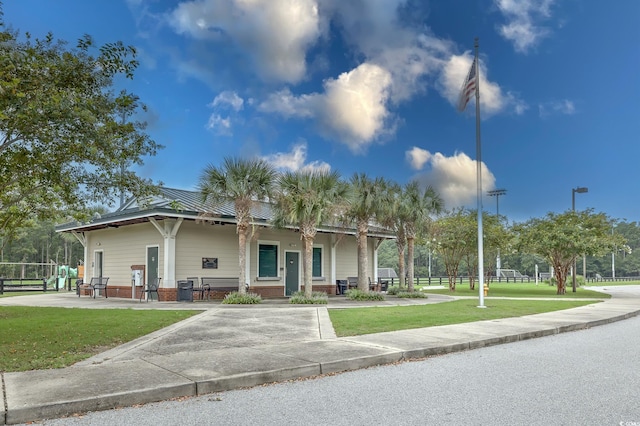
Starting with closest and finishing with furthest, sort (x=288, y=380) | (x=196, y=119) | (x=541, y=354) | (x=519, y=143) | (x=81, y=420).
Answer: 1. (x=81, y=420)
2. (x=288, y=380)
3. (x=541, y=354)
4. (x=196, y=119)
5. (x=519, y=143)

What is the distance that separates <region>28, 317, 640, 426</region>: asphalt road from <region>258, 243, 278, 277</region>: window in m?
15.0

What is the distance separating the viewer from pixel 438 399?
532 centimetres

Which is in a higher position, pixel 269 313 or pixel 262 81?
pixel 262 81

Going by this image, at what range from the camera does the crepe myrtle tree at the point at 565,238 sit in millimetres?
27016

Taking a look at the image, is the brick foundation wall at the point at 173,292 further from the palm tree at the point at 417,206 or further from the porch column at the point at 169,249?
the palm tree at the point at 417,206

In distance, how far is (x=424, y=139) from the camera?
32344mm

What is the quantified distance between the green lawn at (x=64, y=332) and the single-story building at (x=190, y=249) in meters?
5.01

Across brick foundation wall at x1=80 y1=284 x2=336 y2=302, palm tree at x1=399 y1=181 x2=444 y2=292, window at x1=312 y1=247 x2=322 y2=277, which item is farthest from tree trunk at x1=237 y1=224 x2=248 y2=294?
palm tree at x1=399 y1=181 x2=444 y2=292

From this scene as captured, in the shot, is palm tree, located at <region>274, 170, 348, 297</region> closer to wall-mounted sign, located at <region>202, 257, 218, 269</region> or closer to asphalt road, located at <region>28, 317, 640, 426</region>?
wall-mounted sign, located at <region>202, 257, 218, 269</region>

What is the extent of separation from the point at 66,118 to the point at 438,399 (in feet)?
24.1

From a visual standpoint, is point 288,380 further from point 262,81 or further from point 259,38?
point 262,81

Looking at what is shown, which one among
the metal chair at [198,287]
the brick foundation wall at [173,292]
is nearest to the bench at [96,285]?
the brick foundation wall at [173,292]

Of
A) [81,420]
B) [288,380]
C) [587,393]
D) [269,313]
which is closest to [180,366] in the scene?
[288,380]

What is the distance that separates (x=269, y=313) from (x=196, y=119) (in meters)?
13.2
